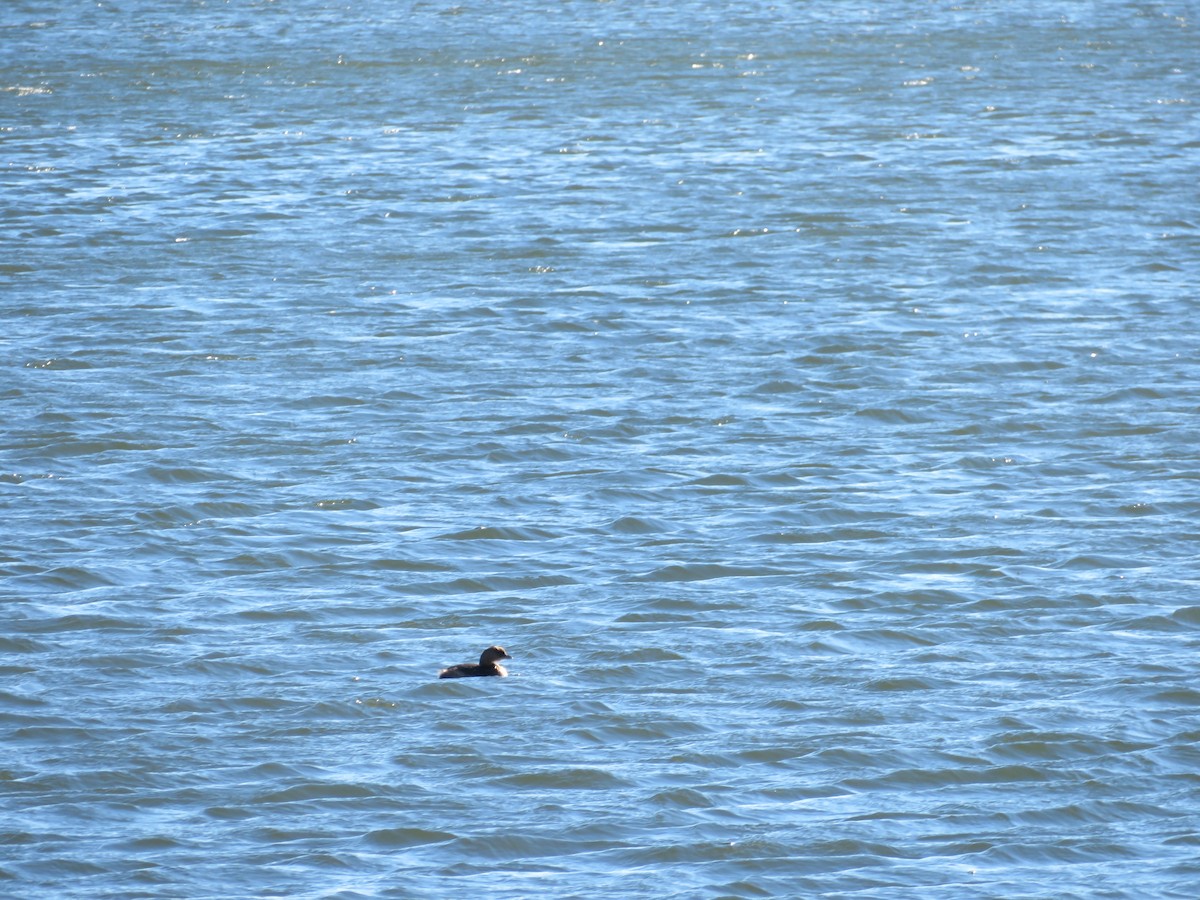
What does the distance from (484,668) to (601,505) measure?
3692mm

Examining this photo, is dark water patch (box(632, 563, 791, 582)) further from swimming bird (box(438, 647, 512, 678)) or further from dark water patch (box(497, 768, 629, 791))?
dark water patch (box(497, 768, 629, 791))

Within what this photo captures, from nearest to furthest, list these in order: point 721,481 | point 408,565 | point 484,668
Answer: point 484,668 → point 408,565 → point 721,481

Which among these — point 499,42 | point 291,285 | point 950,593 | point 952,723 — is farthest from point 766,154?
point 952,723

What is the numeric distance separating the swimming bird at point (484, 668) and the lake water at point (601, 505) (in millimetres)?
73

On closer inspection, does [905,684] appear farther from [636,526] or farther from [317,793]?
[317,793]

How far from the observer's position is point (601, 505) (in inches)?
596

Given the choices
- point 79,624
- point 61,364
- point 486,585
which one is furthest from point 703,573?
point 61,364

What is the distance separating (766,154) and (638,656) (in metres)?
17.8

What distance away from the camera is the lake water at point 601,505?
33.6ft

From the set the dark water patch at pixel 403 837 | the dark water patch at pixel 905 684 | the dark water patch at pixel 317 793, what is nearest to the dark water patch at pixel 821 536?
the dark water patch at pixel 905 684

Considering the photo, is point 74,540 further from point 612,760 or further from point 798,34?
point 798,34

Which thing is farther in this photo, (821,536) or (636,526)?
(636,526)

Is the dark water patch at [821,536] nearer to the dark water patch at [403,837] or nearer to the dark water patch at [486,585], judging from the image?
the dark water patch at [486,585]

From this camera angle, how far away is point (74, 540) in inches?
560
